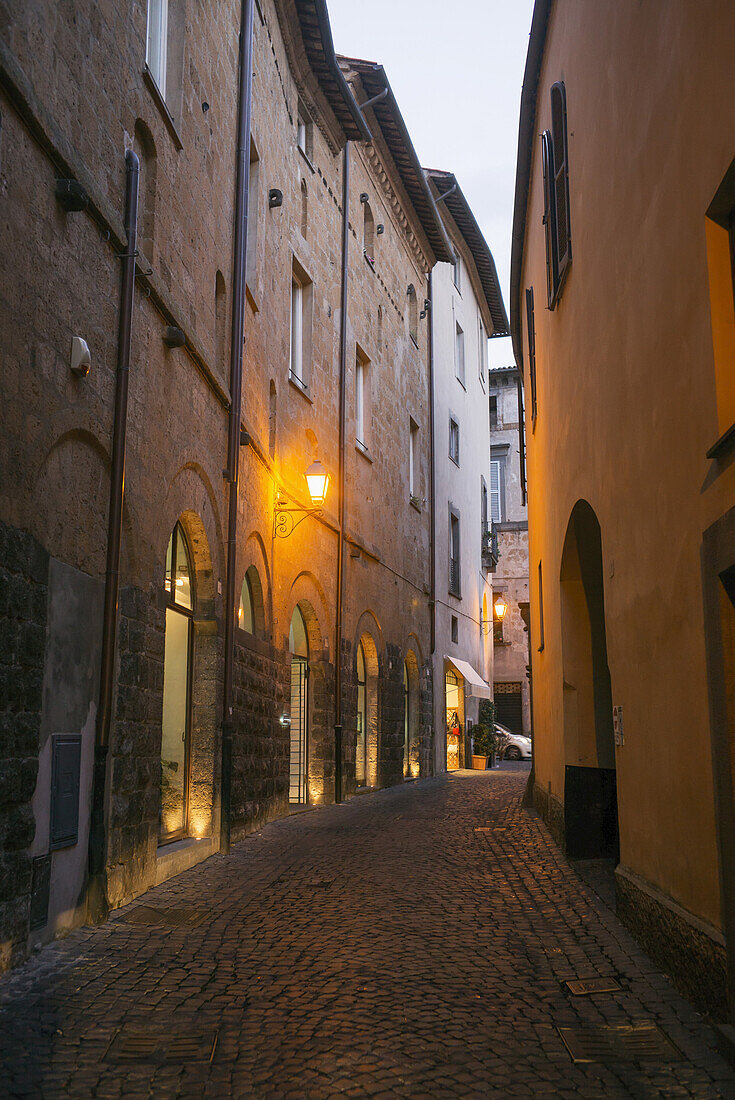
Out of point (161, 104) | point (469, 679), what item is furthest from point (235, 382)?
point (469, 679)

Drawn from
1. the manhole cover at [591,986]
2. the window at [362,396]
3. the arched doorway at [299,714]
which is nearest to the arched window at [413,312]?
the window at [362,396]

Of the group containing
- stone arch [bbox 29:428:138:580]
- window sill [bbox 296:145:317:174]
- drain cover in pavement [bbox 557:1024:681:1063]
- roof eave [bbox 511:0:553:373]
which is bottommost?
drain cover in pavement [bbox 557:1024:681:1063]

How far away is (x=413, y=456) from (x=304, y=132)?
26.2 feet

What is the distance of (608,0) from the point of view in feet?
20.4

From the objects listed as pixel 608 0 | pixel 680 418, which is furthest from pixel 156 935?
pixel 608 0

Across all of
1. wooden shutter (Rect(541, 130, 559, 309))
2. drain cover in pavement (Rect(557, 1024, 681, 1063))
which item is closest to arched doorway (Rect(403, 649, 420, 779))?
wooden shutter (Rect(541, 130, 559, 309))

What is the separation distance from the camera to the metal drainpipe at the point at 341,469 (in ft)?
46.0

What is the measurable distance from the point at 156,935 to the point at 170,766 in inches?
116

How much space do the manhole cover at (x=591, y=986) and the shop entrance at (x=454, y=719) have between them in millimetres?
18308

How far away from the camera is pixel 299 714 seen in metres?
13.9

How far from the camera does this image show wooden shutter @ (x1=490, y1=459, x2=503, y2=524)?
3584cm

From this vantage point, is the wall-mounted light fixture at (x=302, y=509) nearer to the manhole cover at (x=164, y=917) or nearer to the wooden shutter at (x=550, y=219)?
the wooden shutter at (x=550, y=219)

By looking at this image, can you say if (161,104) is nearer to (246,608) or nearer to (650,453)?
(650,453)

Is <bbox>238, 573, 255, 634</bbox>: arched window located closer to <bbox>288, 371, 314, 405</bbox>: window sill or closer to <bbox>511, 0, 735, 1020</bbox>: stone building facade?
<bbox>288, 371, 314, 405</bbox>: window sill
